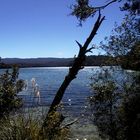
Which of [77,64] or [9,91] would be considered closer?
[77,64]

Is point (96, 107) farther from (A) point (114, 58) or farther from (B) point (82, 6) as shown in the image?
(B) point (82, 6)

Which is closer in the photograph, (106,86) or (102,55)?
(106,86)

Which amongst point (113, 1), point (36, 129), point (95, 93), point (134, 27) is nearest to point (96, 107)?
point (95, 93)

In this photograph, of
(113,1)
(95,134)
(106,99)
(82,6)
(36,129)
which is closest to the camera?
(36,129)

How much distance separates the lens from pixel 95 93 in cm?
1873

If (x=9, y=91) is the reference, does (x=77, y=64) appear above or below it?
above

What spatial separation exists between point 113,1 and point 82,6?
1.51 metres

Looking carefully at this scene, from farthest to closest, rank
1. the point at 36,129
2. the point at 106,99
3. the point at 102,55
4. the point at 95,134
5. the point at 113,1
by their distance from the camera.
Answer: the point at 95,134 < the point at 102,55 < the point at 106,99 < the point at 113,1 < the point at 36,129

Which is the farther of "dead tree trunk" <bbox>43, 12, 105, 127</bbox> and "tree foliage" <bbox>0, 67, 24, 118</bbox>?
"tree foliage" <bbox>0, 67, 24, 118</bbox>

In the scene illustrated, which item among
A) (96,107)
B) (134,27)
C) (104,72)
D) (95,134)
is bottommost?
(95,134)

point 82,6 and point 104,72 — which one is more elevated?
point 82,6

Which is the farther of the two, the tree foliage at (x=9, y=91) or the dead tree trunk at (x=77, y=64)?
the tree foliage at (x=9, y=91)

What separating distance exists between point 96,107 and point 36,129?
31.4ft

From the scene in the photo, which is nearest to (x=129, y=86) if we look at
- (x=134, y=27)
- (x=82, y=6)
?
(x=134, y=27)
